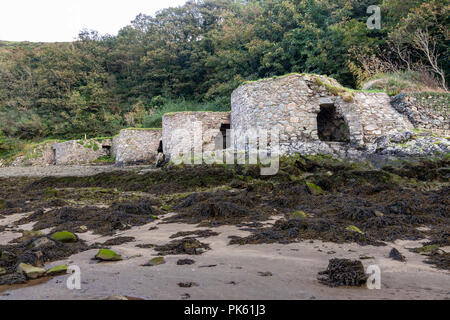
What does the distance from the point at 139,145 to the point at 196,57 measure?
15.2m

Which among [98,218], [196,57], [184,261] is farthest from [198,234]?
[196,57]

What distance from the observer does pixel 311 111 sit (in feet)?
37.3

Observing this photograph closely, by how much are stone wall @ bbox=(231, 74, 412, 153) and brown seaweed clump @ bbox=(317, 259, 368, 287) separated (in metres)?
8.66

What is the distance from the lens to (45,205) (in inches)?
279

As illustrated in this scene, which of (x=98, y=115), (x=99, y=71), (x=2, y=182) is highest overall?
(x=99, y=71)

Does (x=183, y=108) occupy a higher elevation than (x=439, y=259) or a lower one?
higher

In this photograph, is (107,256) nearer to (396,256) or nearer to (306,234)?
(306,234)

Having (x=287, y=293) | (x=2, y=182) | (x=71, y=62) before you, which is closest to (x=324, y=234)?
(x=287, y=293)

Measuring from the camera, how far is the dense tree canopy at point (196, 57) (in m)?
17.2

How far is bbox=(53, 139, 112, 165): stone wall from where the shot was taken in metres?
22.7

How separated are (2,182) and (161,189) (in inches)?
335

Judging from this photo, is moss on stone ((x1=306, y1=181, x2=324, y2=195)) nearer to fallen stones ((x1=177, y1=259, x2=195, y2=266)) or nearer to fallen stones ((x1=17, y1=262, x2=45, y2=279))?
fallen stones ((x1=177, y1=259, x2=195, y2=266))

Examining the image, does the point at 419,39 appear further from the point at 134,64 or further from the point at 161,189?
the point at 134,64

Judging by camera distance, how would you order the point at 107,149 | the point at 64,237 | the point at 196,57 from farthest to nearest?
the point at 196,57 < the point at 107,149 < the point at 64,237
